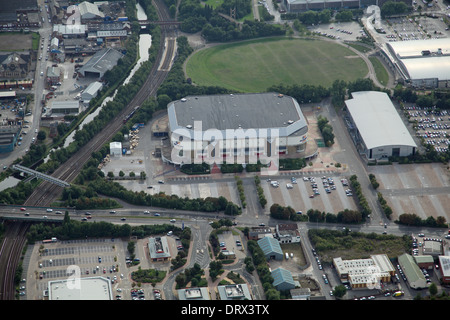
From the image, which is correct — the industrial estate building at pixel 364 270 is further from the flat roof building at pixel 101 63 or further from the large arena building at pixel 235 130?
the flat roof building at pixel 101 63

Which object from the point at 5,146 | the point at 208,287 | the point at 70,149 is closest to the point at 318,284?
the point at 208,287

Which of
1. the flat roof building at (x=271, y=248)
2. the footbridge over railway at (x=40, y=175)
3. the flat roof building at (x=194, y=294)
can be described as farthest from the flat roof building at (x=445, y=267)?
the footbridge over railway at (x=40, y=175)

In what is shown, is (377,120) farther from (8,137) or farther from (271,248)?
(8,137)

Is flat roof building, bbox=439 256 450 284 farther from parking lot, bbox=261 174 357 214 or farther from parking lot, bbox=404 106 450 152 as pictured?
parking lot, bbox=404 106 450 152

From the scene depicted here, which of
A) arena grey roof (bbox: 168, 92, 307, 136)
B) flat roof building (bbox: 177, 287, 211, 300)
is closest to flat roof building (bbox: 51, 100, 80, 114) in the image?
arena grey roof (bbox: 168, 92, 307, 136)

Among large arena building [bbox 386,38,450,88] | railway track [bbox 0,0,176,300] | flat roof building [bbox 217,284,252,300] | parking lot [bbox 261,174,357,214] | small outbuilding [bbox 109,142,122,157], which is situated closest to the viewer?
flat roof building [bbox 217,284,252,300]
